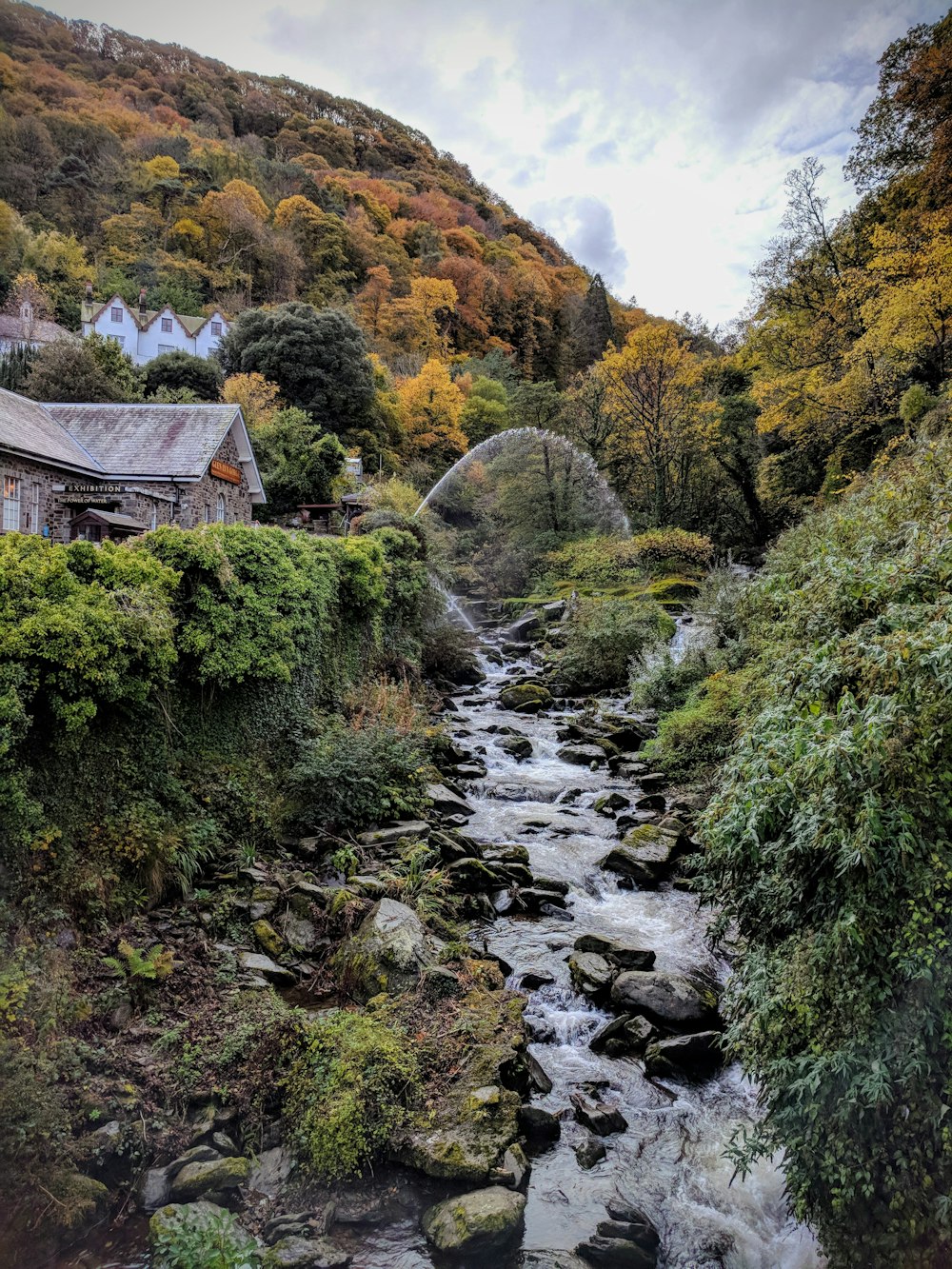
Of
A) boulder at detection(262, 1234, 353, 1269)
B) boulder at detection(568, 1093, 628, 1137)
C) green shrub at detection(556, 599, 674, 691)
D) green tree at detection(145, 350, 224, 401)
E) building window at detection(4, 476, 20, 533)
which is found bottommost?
boulder at detection(568, 1093, 628, 1137)

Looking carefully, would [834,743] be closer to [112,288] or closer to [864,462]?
[864,462]

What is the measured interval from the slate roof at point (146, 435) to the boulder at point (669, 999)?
1944 cm

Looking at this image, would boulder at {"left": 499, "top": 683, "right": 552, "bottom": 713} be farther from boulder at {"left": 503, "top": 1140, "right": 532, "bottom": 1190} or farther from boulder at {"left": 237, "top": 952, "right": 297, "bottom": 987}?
boulder at {"left": 503, "top": 1140, "right": 532, "bottom": 1190}

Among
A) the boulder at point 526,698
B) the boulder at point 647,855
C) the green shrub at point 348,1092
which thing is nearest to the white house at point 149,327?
the boulder at point 526,698

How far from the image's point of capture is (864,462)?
2425 cm

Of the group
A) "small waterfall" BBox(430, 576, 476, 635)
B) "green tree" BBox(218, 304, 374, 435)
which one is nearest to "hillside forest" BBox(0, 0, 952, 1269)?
"small waterfall" BBox(430, 576, 476, 635)

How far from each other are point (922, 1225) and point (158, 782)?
7.93 m

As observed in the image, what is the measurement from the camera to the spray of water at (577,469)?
112 feet

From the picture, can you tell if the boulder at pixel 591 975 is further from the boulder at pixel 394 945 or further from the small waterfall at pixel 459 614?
the small waterfall at pixel 459 614

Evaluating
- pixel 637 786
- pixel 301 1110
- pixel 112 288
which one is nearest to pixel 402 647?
pixel 637 786

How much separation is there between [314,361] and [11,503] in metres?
24.6

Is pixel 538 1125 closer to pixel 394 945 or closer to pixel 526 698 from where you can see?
pixel 394 945

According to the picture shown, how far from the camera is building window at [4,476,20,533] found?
16906 mm

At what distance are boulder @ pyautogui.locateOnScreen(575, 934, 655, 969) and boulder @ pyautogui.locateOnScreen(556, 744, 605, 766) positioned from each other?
7257 millimetres
